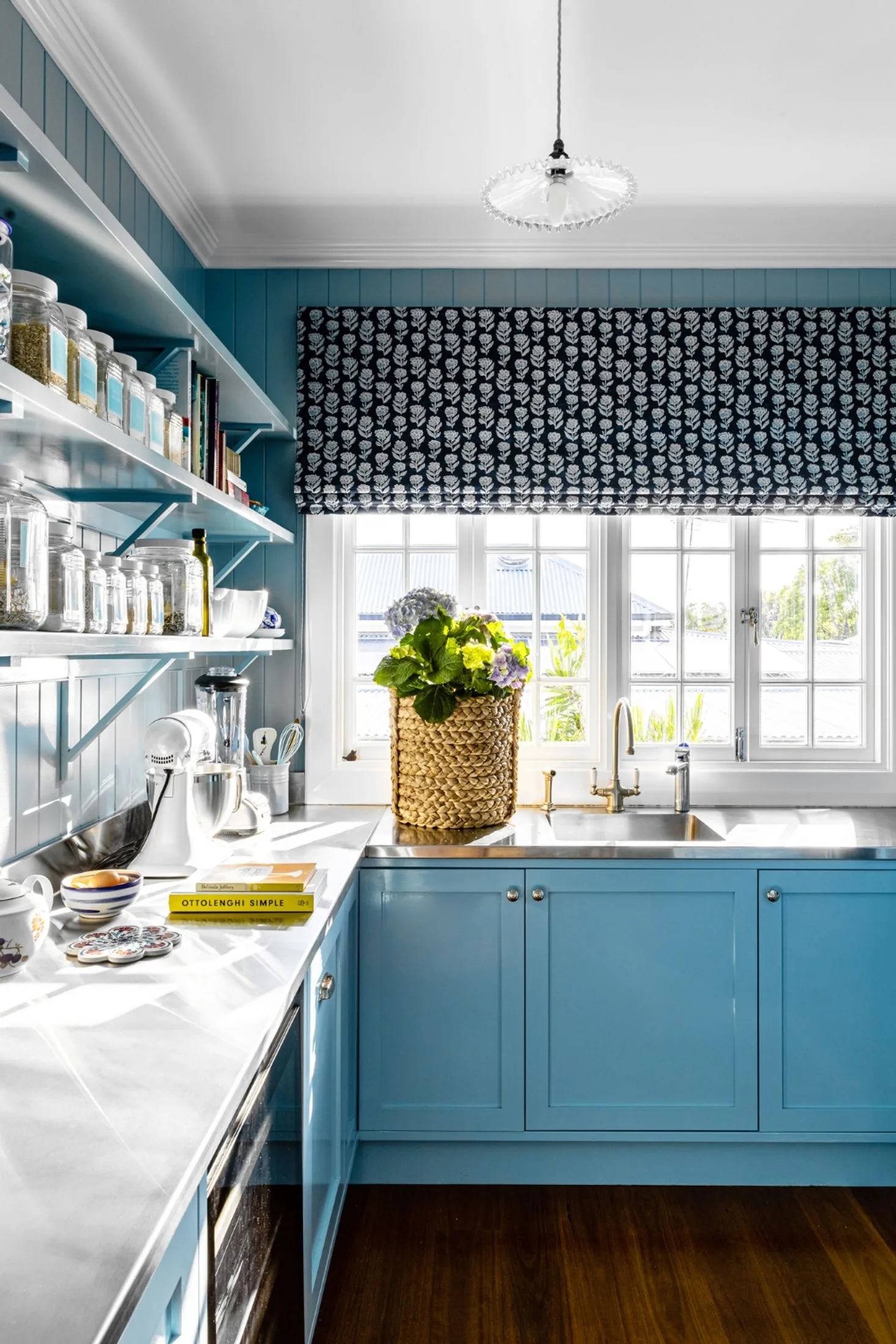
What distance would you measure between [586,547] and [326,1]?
1.64 m

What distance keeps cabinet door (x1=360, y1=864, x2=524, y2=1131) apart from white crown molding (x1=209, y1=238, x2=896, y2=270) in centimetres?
185

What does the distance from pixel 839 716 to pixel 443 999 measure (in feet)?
5.26

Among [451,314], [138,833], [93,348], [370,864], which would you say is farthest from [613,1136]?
[451,314]

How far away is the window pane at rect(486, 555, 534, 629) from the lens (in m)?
3.00

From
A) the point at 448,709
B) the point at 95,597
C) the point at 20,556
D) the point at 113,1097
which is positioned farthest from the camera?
the point at 448,709

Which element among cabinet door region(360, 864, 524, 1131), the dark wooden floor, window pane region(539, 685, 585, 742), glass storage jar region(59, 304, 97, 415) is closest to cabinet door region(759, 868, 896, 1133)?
the dark wooden floor

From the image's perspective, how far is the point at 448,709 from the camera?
244cm

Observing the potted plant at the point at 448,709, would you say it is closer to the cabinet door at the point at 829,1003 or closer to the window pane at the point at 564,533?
the window pane at the point at 564,533

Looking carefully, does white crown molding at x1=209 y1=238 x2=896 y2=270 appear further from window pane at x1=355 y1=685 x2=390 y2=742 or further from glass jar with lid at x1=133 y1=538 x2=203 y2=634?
glass jar with lid at x1=133 y1=538 x2=203 y2=634

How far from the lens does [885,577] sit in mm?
2967

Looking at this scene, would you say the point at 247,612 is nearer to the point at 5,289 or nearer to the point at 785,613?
the point at 5,289

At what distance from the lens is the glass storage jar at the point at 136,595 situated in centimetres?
160

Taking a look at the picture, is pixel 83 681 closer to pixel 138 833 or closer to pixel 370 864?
pixel 138 833

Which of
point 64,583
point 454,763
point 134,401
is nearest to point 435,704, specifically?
point 454,763
